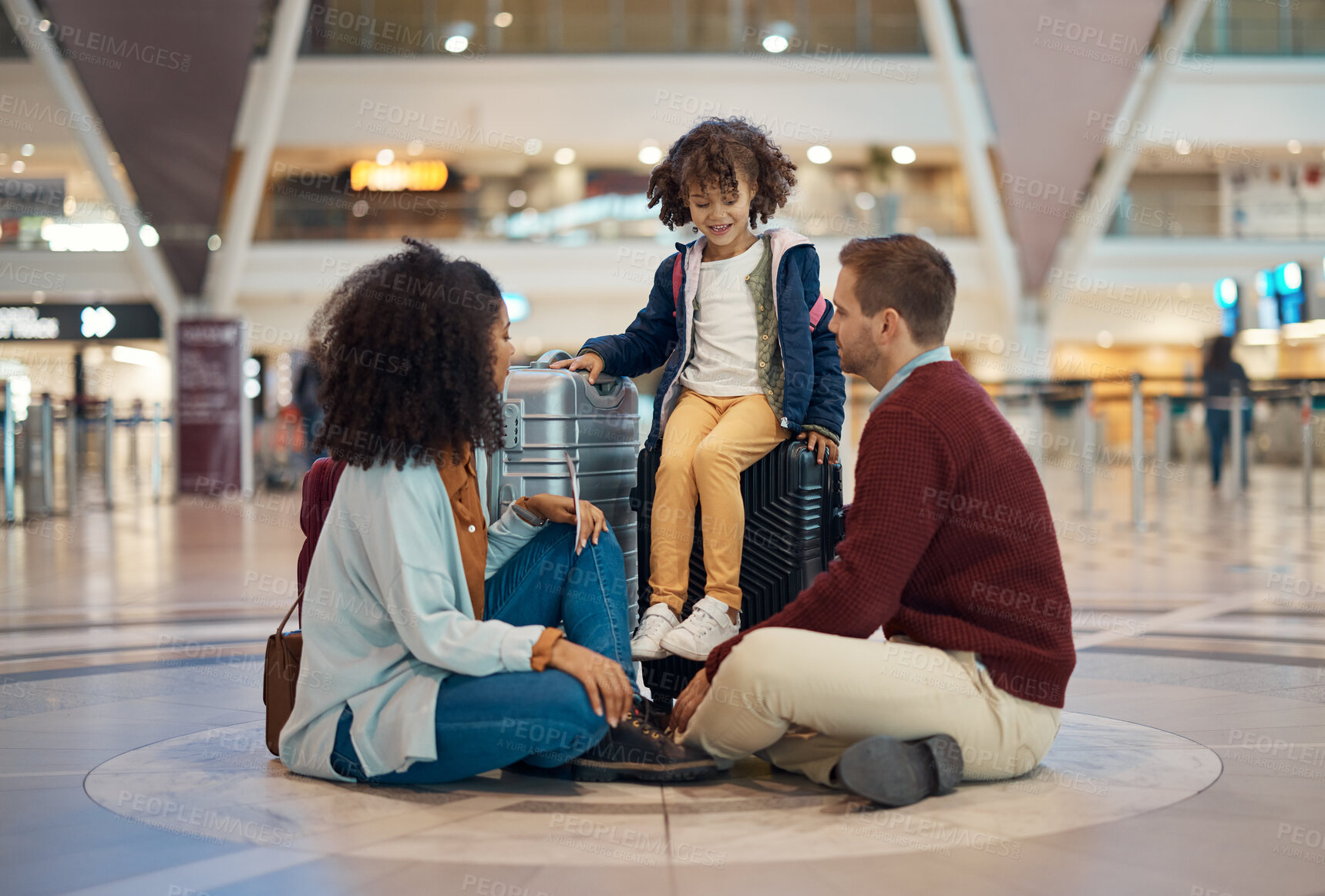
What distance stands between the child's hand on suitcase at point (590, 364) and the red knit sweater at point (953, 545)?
43.9 inches

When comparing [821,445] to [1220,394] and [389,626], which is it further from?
[1220,394]

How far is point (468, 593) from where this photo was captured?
246 cm

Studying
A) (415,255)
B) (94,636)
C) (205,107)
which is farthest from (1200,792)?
(205,107)

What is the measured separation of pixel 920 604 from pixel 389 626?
41.9 inches

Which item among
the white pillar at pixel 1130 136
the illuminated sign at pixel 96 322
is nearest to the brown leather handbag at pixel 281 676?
the white pillar at pixel 1130 136

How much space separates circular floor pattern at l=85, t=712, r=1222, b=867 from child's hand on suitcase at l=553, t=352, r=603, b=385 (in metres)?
1.15

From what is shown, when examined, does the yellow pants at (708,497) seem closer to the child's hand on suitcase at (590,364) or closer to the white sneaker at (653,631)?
the white sneaker at (653,631)

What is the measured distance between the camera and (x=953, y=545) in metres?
2.42

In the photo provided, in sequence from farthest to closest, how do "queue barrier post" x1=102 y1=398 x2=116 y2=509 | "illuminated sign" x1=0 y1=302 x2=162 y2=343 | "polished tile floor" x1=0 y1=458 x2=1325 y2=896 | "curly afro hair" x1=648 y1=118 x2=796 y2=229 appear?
1. "illuminated sign" x1=0 y1=302 x2=162 y2=343
2. "queue barrier post" x1=102 y1=398 x2=116 y2=509
3. "curly afro hair" x1=648 y1=118 x2=796 y2=229
4. "polished tile floor" x1=0 y1=458 x2=1325 y2=896

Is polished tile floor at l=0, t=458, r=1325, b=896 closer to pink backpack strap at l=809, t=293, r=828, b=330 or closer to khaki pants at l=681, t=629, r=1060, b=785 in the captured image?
khaki pants at l=681, t=629, r=1060, b=785

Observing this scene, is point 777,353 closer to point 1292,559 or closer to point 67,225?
point 1292,559

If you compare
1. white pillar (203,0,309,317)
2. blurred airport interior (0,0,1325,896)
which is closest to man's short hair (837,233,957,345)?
blurred airport interior (0,0,1325,896)

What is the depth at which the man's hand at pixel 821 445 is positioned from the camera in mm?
3107

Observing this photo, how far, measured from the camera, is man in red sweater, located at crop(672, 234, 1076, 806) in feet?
7.73
